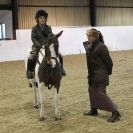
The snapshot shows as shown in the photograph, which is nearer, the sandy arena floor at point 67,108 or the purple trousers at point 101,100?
the sandy arena floor at point 67,108

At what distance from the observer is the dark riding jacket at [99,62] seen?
691 cm

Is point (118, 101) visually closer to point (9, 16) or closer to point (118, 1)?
point (9, 16)

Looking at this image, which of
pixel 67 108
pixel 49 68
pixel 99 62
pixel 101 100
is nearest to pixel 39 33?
pixel 49 68

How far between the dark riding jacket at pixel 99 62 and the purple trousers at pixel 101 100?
0.11 metres

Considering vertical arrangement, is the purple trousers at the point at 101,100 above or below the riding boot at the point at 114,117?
above

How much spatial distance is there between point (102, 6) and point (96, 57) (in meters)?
21.1

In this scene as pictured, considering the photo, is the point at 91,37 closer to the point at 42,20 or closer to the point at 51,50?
the point at 51,50

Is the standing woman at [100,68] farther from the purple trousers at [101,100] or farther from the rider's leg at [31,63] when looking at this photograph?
the rider's leg at [31,63]

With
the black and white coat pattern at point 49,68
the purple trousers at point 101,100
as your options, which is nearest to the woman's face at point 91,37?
the black and white coat pattern at point 49,68

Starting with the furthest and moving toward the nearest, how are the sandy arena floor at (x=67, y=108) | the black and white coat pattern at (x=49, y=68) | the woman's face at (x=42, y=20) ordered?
the woman's face at (x=42, y=20)
the black and white coat pattern at (x=49, y=68)
the sandy arena floor at (x=67, y=108)

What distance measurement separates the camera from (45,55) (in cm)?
683

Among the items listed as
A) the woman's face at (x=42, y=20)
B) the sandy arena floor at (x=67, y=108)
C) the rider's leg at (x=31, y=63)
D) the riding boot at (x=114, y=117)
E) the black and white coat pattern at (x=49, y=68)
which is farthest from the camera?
the rider's leg at (x=31, y=63)

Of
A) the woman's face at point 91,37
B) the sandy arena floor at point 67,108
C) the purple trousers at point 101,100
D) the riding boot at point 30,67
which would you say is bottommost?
the sandy arena floor at point 67,108

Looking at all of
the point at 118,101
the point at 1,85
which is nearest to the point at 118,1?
the point at 1,85
